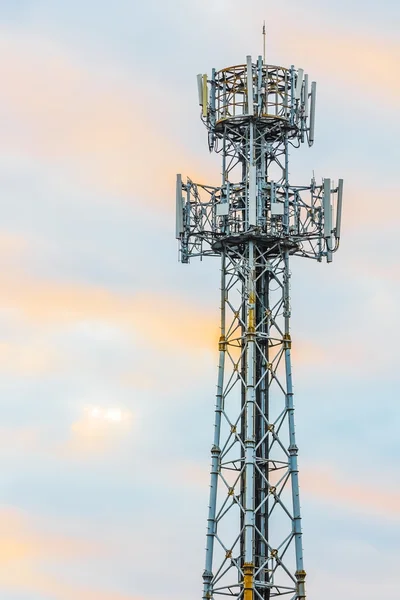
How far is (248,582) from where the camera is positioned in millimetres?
116312

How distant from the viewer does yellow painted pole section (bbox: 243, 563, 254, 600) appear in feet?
381

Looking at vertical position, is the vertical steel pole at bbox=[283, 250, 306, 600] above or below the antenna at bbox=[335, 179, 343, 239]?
below

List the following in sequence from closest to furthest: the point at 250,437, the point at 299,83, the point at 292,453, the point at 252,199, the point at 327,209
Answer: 1. the point at 250,437
2. the point at 292,453
3. the point at 252,199
4. the point at 327,209
5. the point at 299,83

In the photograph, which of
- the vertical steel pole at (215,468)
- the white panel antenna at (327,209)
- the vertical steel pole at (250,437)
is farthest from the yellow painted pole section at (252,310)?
the white panel antenna at (327,209)

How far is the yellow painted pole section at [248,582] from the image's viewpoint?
11625 cm

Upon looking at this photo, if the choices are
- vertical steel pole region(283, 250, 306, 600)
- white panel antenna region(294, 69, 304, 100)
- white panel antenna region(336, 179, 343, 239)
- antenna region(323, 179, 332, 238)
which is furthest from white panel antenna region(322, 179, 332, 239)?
white panel antenna region(294, 69, 304, 100)

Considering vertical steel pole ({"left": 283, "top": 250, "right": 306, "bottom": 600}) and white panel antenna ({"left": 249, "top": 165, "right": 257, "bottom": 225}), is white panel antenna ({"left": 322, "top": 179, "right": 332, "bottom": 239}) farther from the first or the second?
white panel antenna ({"left": 249, "top": 165, "right": 257, "bottom": 225})

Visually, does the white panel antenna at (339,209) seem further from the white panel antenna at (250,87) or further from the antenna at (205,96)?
the antenna at (205,96)

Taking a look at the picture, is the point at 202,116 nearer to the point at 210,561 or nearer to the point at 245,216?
the point at 245,216

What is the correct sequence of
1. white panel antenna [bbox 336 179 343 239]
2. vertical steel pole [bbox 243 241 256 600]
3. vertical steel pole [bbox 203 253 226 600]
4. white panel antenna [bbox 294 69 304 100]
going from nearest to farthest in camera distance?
vertical steel pole [bbox 243 241 256 600] → vertical steel pole [bbox 203 253 226 600] → white panel antenna [bbox 336 179 343 239] → white panel antenna [bbox 294 69 304 100]

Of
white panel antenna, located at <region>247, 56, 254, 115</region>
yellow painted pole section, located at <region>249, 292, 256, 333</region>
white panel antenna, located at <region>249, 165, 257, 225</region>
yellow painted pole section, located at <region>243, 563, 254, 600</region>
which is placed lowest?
yellow painted pole section, located at <region>243, 563, 254, 600</region>

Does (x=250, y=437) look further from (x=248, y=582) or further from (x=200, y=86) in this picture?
(x=200, y=86)

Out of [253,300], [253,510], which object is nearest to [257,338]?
[253,300]

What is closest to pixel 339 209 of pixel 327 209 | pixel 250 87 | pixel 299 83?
pixel 327 209
